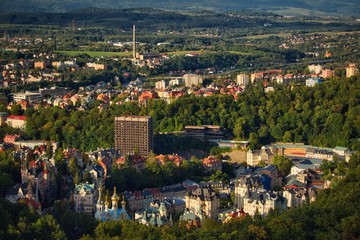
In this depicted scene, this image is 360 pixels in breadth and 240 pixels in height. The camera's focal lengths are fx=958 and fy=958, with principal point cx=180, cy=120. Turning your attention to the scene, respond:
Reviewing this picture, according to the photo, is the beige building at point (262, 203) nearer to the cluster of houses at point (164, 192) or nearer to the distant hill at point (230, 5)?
the cluster of houses at point (164, 192)

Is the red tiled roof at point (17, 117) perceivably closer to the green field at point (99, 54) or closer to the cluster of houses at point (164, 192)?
the cluster of houses at point (164, 192)

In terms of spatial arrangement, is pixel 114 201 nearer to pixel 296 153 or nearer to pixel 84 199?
pixel 84 199

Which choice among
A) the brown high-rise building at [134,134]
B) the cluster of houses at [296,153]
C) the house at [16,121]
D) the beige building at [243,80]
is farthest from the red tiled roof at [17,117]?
the beige building at [243,80]

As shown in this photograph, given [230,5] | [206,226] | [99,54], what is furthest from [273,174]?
[230,5]

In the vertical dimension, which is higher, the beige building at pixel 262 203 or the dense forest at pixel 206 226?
the dense forest at pixel 206 226

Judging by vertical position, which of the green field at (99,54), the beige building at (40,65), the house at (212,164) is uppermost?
the house at (212,164)

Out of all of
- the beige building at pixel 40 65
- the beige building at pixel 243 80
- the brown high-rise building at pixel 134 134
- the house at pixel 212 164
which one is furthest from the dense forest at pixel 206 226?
the beige building at pixel 40 65

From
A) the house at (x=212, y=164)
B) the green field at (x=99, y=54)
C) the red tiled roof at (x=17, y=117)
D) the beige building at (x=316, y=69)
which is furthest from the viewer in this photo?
the green field at (x=99, y=54)

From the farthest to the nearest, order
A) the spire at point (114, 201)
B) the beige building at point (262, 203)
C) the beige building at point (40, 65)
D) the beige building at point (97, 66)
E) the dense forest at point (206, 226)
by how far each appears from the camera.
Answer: the beige building at point (97, 66) → the beige building at point (40, 65) → the beige building at point (262, 203) → the spire at point (114, 201) → the dense forest at point (206, 226)

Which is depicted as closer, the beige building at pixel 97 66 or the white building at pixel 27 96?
the white building at pixel 27 96

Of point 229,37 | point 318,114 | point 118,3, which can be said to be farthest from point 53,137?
point 118,3
